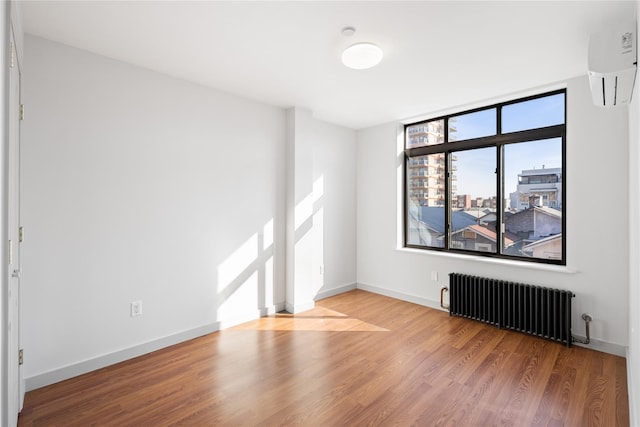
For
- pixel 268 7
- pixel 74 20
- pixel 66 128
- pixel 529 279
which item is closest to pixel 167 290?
pixel 66 128

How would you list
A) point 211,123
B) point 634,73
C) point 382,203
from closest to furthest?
point 634,73 < point 211,123 < point 382,203

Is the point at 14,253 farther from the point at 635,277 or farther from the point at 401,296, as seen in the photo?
the point at 401,296

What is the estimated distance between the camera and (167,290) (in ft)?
9.90

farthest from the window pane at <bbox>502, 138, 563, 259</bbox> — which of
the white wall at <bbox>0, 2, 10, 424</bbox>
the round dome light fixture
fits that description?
the white wall at <bbox>0, 2, 10, 424</bbox>

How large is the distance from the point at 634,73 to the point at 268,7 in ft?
7.55

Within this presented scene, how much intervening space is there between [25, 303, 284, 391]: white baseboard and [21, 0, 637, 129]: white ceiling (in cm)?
257

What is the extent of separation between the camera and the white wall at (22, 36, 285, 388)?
7.73ft

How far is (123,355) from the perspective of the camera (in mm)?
2732

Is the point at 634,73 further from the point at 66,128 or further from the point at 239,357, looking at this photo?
the point at 66,128

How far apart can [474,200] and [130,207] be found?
12.8 ft

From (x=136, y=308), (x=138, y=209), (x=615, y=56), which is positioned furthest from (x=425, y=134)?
(x=136, y=308)

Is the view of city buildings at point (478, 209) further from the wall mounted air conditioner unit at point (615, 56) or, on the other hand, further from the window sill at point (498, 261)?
the wall mounted air conditioner unit at point (615, 56)

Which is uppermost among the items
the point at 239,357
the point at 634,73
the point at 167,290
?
the point at 634,73

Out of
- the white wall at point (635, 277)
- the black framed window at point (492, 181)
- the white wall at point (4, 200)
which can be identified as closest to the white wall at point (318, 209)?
the black framed window at point (492, 181)
